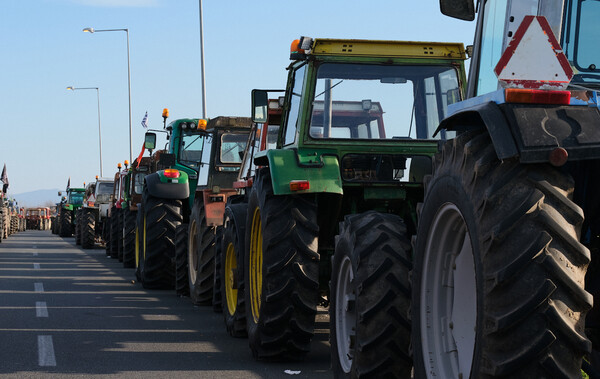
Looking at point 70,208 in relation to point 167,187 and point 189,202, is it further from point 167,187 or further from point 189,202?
point 167,187

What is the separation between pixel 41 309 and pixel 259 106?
4672 millimetres

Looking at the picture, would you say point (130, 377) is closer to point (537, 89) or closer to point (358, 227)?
point (358, 227)

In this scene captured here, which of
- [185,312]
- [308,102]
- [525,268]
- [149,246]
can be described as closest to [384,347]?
[525,268]

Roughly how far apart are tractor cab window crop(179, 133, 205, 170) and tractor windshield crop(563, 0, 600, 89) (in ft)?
40.8

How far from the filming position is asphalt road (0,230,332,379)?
26.7 ft

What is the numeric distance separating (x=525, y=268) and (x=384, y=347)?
242cm

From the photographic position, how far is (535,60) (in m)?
4.25

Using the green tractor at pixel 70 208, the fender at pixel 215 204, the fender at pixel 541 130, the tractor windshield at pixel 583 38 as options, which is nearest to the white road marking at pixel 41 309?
the fender at pixel 215 204

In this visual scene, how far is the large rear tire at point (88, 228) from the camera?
33281mm

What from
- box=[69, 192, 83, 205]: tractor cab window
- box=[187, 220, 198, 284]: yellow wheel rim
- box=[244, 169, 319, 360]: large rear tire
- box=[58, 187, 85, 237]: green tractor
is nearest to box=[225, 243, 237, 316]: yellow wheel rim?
box=[244, 169, 319, 360]: large rear tire

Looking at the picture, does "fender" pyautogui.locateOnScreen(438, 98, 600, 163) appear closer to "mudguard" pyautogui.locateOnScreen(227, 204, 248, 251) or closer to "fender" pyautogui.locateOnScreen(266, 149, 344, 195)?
"fender" pyautogui.locateOnScreen(266, 149, 344, 195)

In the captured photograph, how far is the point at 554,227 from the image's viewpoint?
3.93 metres

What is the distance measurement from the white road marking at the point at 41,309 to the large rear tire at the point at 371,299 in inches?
245

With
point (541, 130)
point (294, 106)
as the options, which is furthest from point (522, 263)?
point (294, 106)
